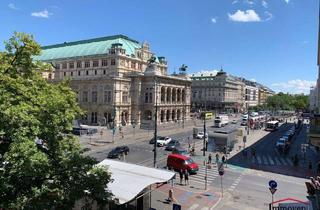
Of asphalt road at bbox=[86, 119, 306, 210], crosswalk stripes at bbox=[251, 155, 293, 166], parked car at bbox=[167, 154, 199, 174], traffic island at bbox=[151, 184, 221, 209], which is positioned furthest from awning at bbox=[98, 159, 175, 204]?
crosswalk stripes at bbox=[251, 155, 293, 166]

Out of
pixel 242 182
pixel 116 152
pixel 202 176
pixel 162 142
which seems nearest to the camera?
pixel 242 182

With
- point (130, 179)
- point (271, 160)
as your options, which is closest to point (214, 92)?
point (271, 160)

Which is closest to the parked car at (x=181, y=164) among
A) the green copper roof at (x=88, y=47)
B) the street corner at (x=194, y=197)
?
the street corner at (x=194, y=197)

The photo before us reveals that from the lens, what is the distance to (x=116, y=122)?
267 ft

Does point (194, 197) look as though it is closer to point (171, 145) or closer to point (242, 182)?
point (242, 182)

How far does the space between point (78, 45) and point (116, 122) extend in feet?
122

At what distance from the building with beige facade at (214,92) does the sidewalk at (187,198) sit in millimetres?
135772

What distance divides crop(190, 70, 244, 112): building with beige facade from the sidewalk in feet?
445

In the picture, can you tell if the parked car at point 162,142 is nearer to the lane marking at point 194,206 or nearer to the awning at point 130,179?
the lane marking at point 194,206

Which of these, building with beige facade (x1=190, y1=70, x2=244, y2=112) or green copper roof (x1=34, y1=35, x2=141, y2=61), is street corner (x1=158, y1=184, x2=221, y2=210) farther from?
building with beige facade (x1=190, y1=70, x2=244, y2=112)

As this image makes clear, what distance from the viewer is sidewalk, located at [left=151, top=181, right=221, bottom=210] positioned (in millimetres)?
22828

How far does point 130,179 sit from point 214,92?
153m

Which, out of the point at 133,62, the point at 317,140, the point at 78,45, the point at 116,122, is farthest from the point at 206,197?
the point at 78,45

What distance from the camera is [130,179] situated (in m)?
17.8
